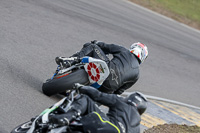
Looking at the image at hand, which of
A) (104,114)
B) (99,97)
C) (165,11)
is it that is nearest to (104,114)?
(104,114)

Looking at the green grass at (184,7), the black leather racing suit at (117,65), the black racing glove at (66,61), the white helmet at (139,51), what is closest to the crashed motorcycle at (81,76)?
the black racing glove at (66,61)

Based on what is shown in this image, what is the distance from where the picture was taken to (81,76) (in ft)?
21.1

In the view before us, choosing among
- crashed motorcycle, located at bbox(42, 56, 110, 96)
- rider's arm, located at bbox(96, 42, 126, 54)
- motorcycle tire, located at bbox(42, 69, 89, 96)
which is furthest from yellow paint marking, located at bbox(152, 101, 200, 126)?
motorcycle tire, located at bbox(42, 69, 89, 96)

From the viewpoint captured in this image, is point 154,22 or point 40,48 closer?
point 40,48

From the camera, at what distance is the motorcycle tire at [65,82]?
631 cm

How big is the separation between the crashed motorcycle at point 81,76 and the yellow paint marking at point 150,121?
1192 millimetres

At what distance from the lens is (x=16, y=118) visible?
5.57m

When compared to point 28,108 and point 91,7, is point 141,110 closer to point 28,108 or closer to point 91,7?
point 28,108

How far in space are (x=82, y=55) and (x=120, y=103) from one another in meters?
2.49

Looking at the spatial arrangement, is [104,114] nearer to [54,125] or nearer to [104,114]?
[104,114]

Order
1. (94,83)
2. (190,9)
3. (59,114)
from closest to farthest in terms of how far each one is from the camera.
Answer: (59,114) < (94,83) < (190,9)

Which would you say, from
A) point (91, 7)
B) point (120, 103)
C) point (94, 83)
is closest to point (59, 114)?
point (120, 103)

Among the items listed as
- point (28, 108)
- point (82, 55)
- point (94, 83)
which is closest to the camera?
point (28, 108)

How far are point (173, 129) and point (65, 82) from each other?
224cm
